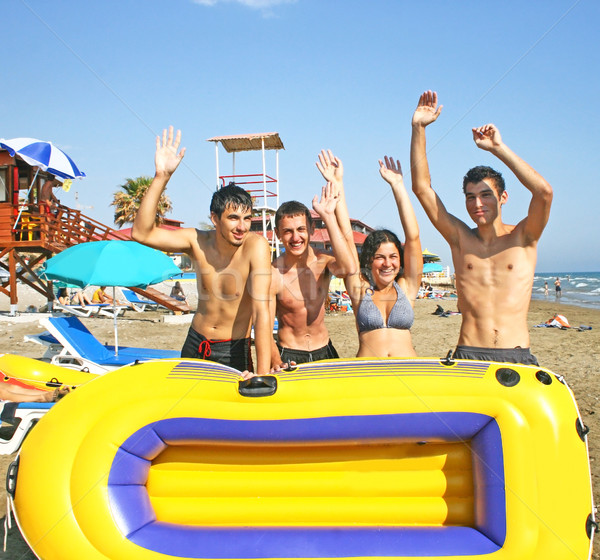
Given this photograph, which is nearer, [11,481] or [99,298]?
[11,481]

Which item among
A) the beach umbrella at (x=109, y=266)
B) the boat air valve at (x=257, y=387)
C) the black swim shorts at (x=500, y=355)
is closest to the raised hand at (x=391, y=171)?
the black swim shorts at (x=500, y=355)

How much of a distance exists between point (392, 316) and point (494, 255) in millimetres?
765

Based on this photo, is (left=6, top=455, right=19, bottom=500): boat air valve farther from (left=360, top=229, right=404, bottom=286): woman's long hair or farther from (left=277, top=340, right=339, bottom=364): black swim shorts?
(left=360, top=229, right=404, bottom=286): woman's long hair

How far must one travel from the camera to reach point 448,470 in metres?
2.41

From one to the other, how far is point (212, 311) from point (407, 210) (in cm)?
149

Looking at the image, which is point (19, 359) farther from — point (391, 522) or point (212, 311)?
point (391, 522)

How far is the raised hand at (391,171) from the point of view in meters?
3.64

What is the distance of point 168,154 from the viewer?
3.19 metres

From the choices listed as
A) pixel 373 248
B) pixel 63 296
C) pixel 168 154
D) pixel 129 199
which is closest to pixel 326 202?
pixel 373 248

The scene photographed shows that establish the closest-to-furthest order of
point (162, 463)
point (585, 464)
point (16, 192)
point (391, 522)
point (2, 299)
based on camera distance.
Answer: point (585, 464) → point (391, 522) → point (162, 463) → point (16, 192) → point (2, 299)

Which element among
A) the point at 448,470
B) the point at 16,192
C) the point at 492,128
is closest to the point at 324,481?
the point at 448,470

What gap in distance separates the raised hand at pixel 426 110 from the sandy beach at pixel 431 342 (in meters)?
2.73

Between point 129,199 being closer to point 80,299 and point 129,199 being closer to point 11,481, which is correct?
point 80,299

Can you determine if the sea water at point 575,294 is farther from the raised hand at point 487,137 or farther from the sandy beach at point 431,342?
the raised hand at point 487,137
